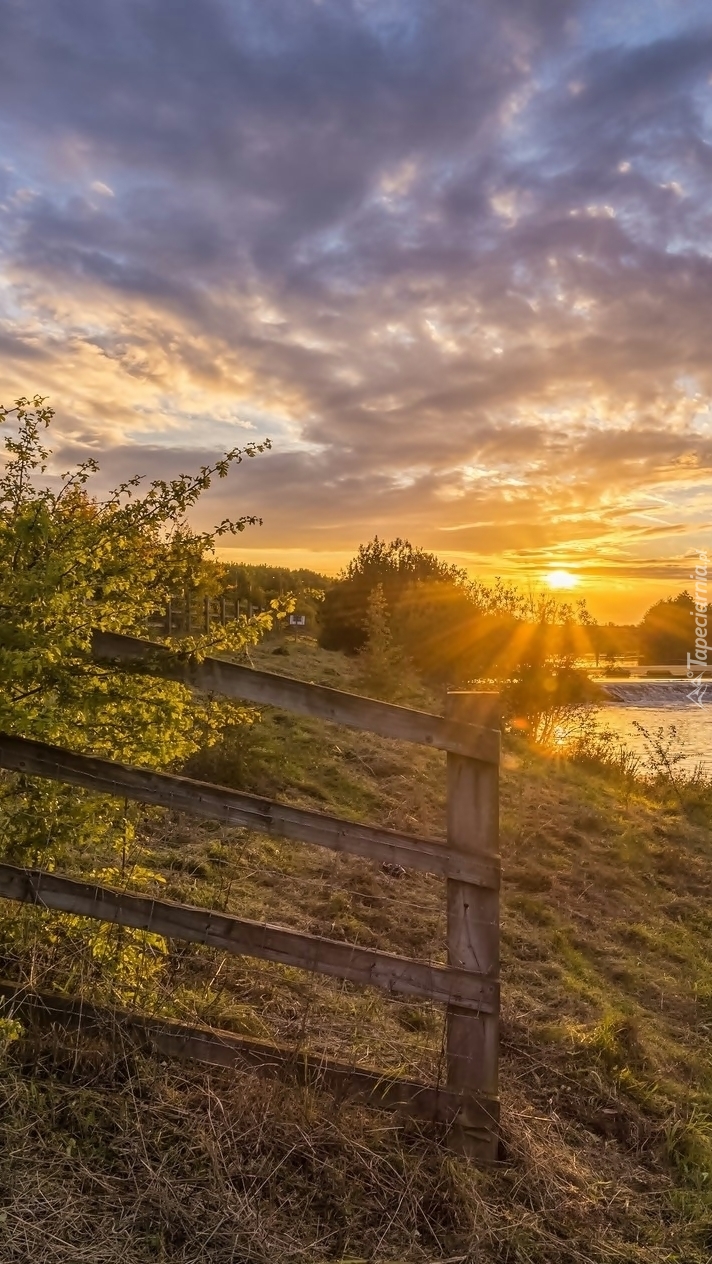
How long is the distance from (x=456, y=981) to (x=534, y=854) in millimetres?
6755

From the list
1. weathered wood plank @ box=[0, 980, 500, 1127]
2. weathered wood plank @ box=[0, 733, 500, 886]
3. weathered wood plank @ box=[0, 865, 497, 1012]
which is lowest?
weathered wood plank @ box=[0, 980, 500, 1127]

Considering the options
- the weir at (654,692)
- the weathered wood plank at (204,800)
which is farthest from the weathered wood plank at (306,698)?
the weir at (654,692)

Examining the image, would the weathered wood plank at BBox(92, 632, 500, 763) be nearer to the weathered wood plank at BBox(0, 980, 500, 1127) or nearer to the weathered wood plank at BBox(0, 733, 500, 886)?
the weathered wood plank at BBox(0, 733, 500, 886)

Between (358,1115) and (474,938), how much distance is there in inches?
36.4

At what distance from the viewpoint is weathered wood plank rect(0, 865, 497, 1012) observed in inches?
142

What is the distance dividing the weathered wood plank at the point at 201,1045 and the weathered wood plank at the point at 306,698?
148 cm

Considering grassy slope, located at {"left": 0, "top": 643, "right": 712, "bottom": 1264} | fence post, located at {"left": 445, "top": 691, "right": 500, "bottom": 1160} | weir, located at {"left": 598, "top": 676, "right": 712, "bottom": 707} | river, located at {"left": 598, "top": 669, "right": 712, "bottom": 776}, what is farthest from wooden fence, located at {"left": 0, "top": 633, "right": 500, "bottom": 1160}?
weir, located at {"left": 598, "top": 676, "right": 712, "bottom": 707}

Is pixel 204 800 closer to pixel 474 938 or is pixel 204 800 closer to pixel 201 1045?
pixel 201 1045

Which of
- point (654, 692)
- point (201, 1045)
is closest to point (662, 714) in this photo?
point (654, 692)

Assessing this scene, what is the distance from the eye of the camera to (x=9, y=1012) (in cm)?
361

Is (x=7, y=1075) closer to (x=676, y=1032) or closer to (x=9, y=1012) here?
(x=9, y=1012)

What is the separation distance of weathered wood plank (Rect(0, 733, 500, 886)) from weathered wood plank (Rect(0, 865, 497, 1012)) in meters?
0.41

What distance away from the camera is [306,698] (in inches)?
146

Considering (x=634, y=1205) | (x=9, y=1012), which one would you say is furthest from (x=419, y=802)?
(x=9, y=1012)
